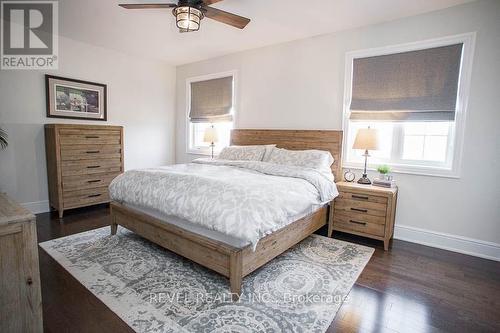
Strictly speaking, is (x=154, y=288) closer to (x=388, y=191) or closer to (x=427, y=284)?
(x=427, y=284)

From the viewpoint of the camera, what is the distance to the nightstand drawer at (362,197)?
2.82 metres

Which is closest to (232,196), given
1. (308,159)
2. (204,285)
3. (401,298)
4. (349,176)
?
(204,285)

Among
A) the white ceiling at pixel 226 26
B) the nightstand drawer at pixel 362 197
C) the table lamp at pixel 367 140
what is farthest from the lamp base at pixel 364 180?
the white ceiling at pixel 226 26

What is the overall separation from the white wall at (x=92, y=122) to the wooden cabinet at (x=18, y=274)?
2.91 metres

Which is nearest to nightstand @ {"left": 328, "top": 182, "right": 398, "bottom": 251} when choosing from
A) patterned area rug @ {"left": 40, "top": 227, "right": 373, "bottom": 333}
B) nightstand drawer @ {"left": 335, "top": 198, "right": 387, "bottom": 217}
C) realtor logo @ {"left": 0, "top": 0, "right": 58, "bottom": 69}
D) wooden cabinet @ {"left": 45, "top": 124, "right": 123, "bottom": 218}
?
nightstand drawer @ {"left": 335, "top": 198, "right": 387, "bottom": 217}

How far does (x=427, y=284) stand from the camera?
2182 millimetres

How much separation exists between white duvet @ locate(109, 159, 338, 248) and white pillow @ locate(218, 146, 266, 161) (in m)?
0.71

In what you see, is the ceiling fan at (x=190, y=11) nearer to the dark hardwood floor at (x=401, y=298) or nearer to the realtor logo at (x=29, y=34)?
the realtor logo at (x=29, y=34)

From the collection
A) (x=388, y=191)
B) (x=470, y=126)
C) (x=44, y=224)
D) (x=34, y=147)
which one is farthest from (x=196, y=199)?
(x=34, y=147)

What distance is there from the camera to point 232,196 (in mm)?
1984

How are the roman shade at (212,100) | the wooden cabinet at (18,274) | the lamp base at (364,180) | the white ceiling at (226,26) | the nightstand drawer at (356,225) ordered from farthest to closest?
the roman shade at (212,100), the lamp base at (364,180), the nightstand drawer at (356,225), the white ceiling at (226,26), the wooden cabinet at (18,274)

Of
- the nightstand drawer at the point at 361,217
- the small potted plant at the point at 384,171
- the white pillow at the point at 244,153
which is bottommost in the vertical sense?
the nightstand drawer at the point at 361,217

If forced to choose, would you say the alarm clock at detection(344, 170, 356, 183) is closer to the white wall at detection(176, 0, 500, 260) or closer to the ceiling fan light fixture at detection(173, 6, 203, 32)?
the white wall at detection(176, 0, 500, 260)

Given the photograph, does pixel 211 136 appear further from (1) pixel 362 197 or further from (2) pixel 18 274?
(2) pixel 18 274
